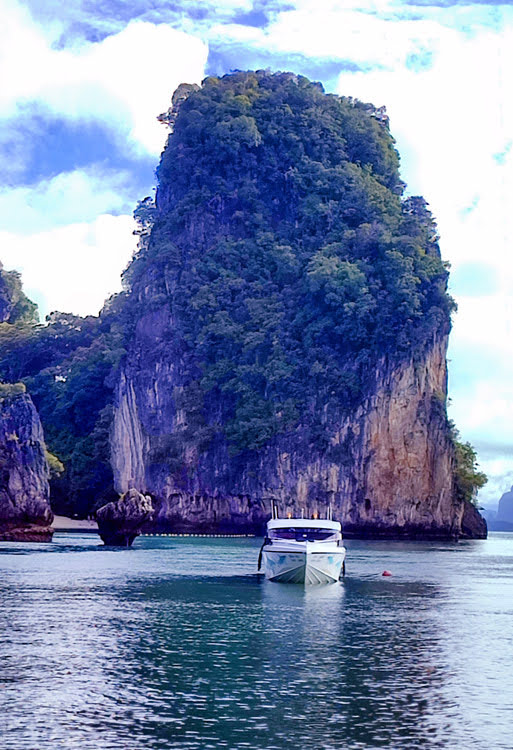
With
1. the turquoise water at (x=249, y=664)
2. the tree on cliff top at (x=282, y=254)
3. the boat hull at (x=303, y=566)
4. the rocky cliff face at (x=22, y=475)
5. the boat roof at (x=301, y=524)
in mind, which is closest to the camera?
the turquoise water at (x=249, y=664)

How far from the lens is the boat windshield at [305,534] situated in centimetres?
5094

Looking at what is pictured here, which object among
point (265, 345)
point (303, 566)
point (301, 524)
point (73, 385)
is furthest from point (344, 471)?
point (303, 566)

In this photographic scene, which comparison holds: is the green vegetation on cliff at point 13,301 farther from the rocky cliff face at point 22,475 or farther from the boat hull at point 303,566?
the boat hull at point 303,566

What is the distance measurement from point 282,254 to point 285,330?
31.9 feet

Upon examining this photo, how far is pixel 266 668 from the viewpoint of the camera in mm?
25344

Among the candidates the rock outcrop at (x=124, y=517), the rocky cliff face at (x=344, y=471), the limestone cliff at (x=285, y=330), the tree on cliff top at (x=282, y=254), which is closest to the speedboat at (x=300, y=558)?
the rock outcrop at (x=124, y=517)

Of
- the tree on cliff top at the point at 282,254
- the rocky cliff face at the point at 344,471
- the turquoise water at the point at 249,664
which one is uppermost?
the tree on cliff top at the point at 282,254

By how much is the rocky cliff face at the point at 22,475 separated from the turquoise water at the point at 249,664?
2474cm

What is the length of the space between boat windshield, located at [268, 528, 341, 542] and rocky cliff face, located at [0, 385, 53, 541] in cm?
2726

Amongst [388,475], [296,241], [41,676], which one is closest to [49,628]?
[41,676]

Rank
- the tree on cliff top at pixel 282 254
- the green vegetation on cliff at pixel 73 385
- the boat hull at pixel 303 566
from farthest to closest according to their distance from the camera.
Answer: the green vegetation on cliff at pixel 73 385
the tree on cliff top at pixel 282 254
the boat hull at pixel 303 566

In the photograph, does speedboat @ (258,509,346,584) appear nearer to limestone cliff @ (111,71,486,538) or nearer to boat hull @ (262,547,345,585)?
boat hull @ (262,547,345,585)

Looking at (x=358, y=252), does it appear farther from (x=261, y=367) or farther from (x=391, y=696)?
(x=391, y=696)

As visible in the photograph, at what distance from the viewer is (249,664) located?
84.6 ft
